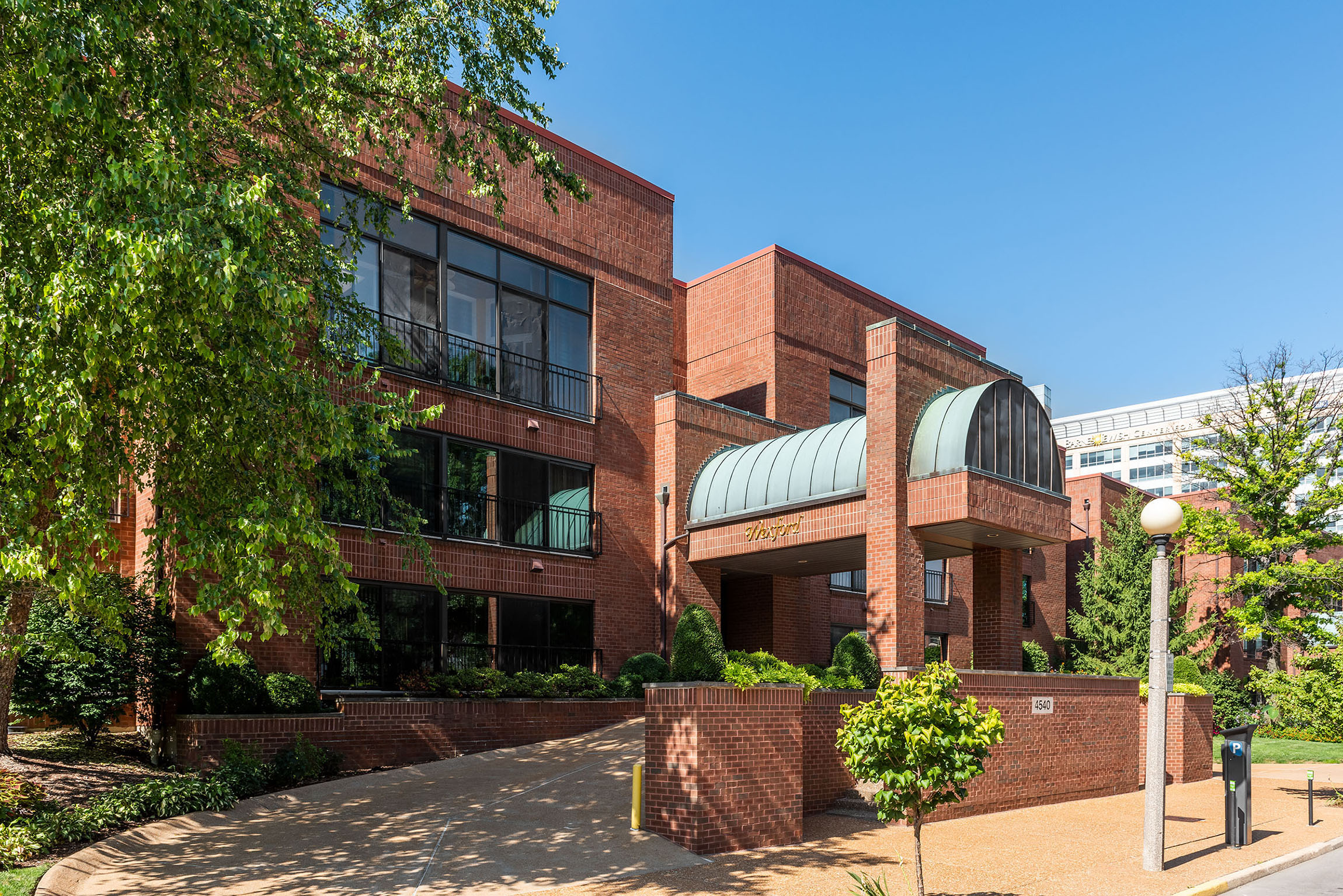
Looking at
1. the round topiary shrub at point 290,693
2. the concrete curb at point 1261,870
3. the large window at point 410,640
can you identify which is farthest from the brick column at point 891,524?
the round topiary shrub at point 290,693

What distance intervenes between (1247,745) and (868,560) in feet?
21.0

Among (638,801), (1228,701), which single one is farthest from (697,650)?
(1228,701)

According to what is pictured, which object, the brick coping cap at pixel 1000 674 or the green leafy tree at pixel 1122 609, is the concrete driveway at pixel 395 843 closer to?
the brick coping cap at pixel 1000 674

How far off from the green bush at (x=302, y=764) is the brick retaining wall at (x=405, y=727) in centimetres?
20

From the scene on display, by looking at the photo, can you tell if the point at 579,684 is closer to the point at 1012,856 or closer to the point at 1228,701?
the point at 1012,856

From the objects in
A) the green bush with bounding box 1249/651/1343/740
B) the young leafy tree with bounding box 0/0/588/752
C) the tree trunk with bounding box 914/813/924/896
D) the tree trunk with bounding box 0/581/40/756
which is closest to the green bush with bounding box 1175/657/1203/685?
the green bush with bounding box 1249/651/1343/740

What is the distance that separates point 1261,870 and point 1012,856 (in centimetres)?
294

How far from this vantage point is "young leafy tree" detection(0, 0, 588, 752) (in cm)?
858

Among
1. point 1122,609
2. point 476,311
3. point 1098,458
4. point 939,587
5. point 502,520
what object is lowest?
point 1122,609

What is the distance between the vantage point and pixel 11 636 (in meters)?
10.9

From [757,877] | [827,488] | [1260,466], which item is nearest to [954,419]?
[827,488]

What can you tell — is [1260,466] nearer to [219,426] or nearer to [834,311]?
[834,311]

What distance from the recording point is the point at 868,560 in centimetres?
1862

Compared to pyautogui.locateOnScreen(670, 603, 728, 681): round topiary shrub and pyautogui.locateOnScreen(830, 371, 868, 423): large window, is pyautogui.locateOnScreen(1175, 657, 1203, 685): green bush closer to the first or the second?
pyautogui.locateOnScreen(830, 371, 868, 423): large window
